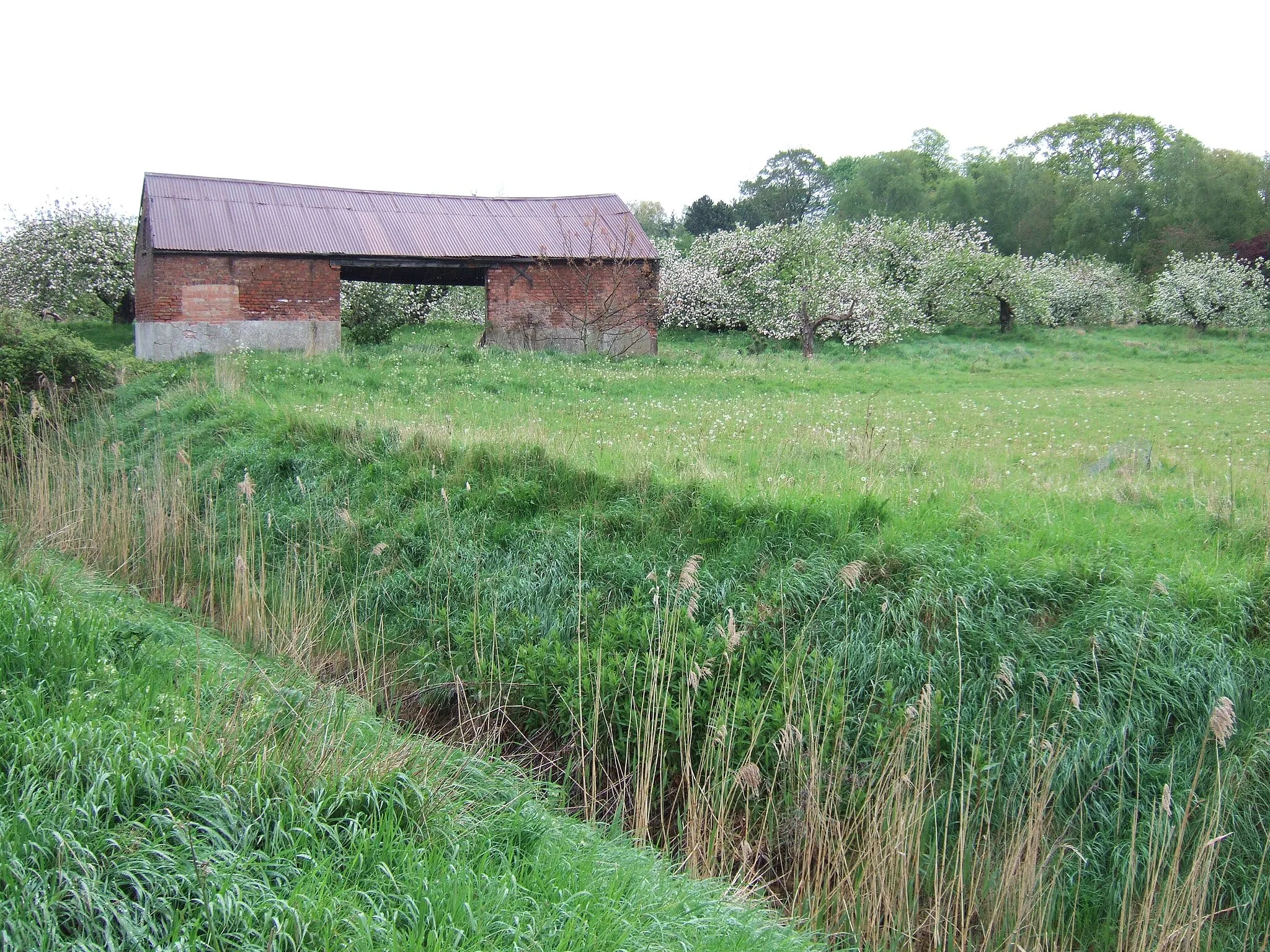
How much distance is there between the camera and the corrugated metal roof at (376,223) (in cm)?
2198

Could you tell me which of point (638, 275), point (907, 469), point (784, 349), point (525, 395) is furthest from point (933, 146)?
point (907, 469)

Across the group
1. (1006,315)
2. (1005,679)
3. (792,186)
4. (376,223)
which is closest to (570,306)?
(376,223)

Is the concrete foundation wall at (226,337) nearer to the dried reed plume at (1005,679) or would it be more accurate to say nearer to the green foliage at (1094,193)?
the dried reed plume at (1005,679)

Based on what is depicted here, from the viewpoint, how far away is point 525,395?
15.3 metres

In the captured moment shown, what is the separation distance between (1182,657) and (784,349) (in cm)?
2466

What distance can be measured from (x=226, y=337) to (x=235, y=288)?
3.92ft

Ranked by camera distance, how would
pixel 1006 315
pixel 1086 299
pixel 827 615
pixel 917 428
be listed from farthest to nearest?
pixel 1086 299
pixel 1006 315
pixel 917 428
pixel 827 615

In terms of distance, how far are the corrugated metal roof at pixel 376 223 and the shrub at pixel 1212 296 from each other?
74.2ft

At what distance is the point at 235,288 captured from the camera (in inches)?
854

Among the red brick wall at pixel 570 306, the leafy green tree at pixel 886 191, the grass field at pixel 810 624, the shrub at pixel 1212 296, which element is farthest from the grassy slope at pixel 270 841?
the leafy green tree at pixel 886 191

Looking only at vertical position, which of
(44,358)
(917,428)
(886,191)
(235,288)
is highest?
(886,191)

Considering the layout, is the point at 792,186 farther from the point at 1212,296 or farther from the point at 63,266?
the point at 63,266

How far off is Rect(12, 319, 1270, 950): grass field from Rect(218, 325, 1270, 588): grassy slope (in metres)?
0.07

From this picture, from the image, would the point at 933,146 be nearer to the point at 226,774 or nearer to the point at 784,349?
the point at 784,349
